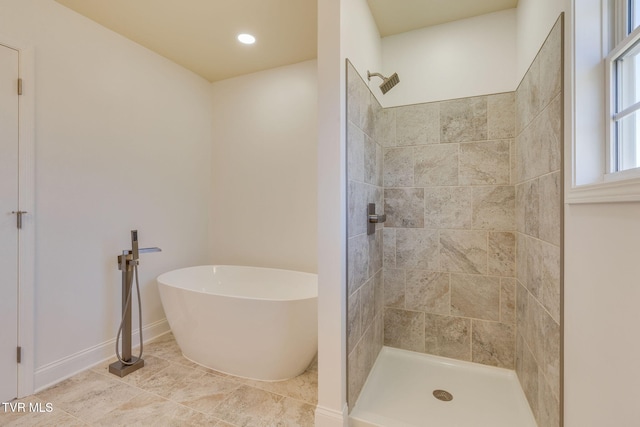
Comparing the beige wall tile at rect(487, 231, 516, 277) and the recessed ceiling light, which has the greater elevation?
the recessed ceiling light

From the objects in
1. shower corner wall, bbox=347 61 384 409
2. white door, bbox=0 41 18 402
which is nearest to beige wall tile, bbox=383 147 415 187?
shower corner wall, bbox=347 61 384 409

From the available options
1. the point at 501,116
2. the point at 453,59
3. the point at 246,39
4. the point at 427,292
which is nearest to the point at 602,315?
the point at 427,292

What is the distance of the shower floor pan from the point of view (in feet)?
5.13

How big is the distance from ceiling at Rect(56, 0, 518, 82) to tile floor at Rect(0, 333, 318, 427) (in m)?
2.67

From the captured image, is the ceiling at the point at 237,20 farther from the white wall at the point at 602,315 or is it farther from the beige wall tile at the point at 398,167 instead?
the white wall at the point at 602,315

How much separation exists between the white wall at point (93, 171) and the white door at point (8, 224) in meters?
0.10

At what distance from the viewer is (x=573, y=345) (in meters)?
1.06

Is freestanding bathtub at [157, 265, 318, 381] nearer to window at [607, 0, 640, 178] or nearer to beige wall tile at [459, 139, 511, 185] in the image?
beige wall tile at [459, 139, 511, 185]

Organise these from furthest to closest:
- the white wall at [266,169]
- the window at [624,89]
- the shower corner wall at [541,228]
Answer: the white wall at [266,169] < the shower corner wall at [541,228] < the window at [624,89]

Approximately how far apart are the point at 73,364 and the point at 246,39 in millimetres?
2864

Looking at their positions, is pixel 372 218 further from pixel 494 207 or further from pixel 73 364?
pixel 73 364

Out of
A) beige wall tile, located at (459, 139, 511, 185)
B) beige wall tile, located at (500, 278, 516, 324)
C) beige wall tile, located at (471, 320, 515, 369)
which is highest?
beige wall tile, located at (459, 139, 511, 185)

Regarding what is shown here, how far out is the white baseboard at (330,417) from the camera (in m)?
1.48

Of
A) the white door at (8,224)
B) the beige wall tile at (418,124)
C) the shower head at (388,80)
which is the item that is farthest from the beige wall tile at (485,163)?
the white door at (8,224)
